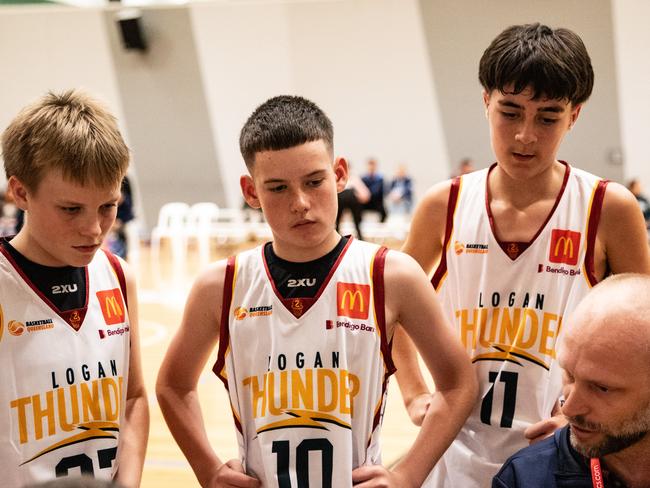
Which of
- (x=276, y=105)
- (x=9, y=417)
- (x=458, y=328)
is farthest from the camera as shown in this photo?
(x=458, y=328)

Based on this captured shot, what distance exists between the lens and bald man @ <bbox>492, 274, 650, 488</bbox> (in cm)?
152

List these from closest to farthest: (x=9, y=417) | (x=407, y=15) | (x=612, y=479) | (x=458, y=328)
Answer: (x=612, y=479) < (x=9, y=417) < (x=458, y=328) < (x=407, y=15)

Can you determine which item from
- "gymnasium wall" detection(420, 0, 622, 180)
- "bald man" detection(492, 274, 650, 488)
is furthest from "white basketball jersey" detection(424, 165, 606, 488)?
"gymnasium wall" detection(420, 0, 622, 180)

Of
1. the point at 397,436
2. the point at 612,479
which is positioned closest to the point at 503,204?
the point at 612,479

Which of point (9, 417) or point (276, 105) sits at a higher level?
point (276, 105)

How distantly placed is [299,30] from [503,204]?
1442 cm

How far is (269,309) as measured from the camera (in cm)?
189

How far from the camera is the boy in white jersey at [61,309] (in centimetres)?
181

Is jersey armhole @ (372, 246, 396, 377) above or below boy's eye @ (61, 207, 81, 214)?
below

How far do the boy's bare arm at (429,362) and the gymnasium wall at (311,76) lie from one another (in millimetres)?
13439

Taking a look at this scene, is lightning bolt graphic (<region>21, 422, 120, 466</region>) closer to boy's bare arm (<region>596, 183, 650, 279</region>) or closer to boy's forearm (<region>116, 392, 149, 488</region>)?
boy's forearm (<region>116, 392, 149, 488</region>)

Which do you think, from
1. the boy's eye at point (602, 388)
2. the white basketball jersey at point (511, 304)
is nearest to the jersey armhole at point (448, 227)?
the white basketball jersey at point (511, 304)

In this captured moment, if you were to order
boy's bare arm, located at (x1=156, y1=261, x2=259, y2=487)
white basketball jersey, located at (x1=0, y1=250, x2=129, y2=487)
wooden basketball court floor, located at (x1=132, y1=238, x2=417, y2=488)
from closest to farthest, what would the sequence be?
1. white basketball jersey, located at (x1=0, y1=250, x2=129, y2=487)
2. boy's bare arm, located at (x1=156, y1=261, x2=259, y2=487)
3. wooden basketball court floor, located at (x1=132, y1=238, x2=417, y2=488)

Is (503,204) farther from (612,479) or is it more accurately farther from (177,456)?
(177,456)
